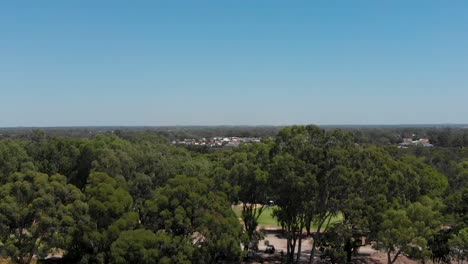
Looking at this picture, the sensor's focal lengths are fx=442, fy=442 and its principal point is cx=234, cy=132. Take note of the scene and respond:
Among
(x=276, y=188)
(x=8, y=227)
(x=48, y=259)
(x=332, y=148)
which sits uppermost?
(x=332, y=148)

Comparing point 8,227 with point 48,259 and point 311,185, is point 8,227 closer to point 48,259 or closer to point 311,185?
point 48,259

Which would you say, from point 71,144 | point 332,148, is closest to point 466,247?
point 332,148

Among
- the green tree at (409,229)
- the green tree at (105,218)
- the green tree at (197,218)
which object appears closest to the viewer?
the green tree at (105,218)

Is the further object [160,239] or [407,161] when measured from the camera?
[407,161]

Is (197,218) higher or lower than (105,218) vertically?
higher

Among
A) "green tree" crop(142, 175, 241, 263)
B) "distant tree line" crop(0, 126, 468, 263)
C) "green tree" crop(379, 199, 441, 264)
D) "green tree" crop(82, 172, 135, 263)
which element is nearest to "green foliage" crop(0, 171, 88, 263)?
"distant tree line" crop(0, 126, 468, 263)

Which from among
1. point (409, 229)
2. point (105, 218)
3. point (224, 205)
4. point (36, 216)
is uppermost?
point (224, 205)

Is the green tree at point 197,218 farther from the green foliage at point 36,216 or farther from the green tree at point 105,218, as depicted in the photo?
the green foliage at point 36,216

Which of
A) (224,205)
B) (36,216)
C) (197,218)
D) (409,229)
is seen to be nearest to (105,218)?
(36,216)

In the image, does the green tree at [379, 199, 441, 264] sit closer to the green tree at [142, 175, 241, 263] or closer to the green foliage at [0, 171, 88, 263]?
the green tree at [142, 175, 241, 263]

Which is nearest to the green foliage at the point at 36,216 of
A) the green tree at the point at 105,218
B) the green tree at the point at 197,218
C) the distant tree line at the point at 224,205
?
the distant tree line at the point at 224,205

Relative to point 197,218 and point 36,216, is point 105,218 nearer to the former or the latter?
point 36,216
